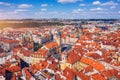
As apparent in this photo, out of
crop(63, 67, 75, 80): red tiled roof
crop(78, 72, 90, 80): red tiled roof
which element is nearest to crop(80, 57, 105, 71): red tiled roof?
crop(78, 72, 90, 80): red tiled roof

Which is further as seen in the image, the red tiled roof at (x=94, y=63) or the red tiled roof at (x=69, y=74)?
the red tiled roof at (x=94, y=63)

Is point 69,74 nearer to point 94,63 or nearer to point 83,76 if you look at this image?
point 83,76

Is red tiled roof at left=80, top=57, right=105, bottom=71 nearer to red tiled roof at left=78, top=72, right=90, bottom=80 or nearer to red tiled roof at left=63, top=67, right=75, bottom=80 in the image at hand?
red tiled roof at left=78, top=72, right=90, bottom=80

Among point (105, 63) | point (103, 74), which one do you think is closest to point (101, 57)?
point (105, 63)

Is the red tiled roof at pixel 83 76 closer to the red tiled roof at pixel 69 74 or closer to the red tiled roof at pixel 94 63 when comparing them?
the red tiled roof at pixel 69 74

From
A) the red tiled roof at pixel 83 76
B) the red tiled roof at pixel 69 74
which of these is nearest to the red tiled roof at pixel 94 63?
the red tiled roof at pixel 83 76

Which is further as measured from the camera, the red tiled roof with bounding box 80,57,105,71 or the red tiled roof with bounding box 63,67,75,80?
the red tiled roof with bounding box 80,57,105,71

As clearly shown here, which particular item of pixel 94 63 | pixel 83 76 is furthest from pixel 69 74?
pixel 94 63

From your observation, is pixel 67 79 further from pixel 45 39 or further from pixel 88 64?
pixel 45 39

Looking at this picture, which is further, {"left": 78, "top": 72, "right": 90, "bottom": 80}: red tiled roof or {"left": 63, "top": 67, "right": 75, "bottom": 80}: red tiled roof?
{"left": 63, "top": 67, "right": 75, "bottom": 80}: red tiled roof

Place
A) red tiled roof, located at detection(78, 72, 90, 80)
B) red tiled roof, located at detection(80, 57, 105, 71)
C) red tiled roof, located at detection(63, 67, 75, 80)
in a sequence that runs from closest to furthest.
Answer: red tiled roof, located at detection(78, 72, 90, 80)
red tiled roof, located at detection(63, 67, 75, 80)
red tiled roof, located at detection(80, 57, 105, 71)

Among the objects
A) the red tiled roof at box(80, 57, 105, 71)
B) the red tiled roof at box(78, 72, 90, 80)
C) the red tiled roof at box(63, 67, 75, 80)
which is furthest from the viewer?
the red tiled roof at box(80, 57, 105, 71)
